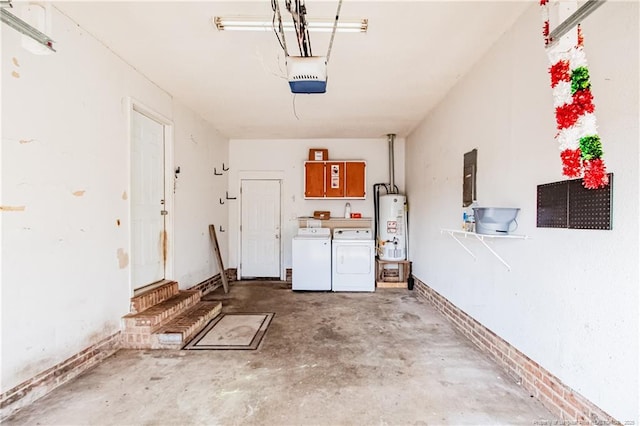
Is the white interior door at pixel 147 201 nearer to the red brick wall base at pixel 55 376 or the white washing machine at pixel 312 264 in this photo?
the red brick wall base at pixel 55 376

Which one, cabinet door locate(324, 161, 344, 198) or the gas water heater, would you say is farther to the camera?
cabinet door locate(324, 161, 344, 198)

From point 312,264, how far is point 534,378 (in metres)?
3.48

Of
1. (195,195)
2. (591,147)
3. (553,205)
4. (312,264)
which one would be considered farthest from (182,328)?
(591,147)

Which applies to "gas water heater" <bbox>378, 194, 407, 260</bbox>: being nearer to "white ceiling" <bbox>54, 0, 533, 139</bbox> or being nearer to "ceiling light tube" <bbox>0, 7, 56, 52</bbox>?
"white ceiling" <bbox>54, 0, 533, 139</bbox>

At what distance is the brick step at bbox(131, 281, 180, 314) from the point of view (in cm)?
301

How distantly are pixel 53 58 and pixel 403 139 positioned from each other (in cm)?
510

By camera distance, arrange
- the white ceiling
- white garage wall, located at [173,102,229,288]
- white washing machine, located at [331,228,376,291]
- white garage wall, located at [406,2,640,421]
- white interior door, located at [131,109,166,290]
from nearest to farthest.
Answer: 1. white garage wall, located at [406,2,640,421]
2. the white ceiling
3. white interior door, located at [131,109,166,290]
4. white garage wall, located at [173,102,229,288]
5. white washing machine, located at [331,228,376,291]

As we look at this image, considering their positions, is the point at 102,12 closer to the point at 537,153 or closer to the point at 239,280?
the point at 537,153

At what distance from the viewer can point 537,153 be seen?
2088 mm

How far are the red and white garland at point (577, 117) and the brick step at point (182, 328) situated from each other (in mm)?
3246

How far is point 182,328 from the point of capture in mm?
2998

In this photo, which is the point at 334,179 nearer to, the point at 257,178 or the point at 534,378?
the point at 257,178

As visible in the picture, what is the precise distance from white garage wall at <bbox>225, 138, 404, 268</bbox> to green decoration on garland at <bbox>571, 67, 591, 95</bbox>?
4.25 meters

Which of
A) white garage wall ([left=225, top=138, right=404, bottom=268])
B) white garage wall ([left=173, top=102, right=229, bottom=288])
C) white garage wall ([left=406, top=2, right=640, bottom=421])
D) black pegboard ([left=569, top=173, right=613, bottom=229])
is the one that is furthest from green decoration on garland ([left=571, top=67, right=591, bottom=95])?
white garage wall ([left=225, top=138, right=404, bottom=268])
